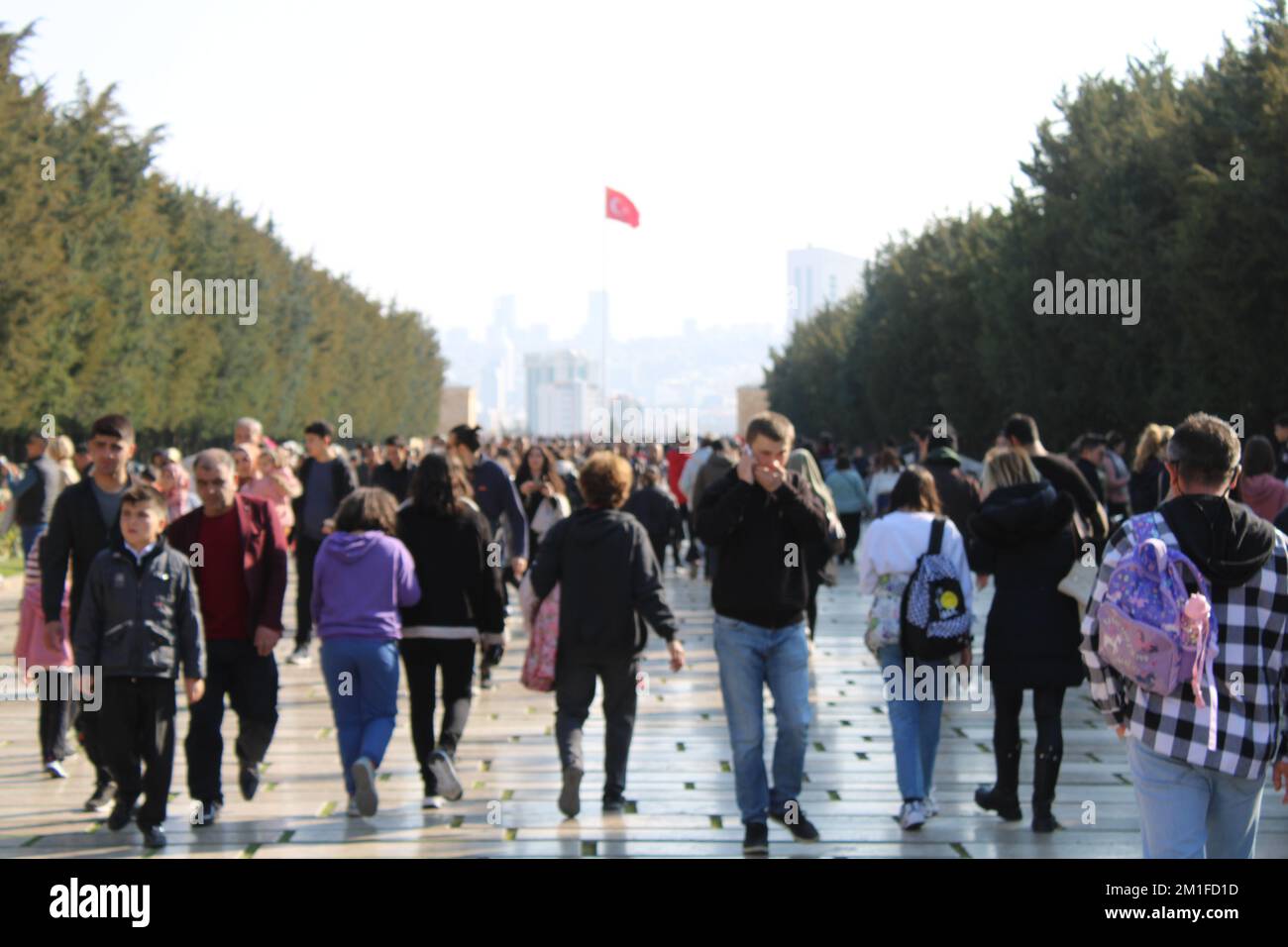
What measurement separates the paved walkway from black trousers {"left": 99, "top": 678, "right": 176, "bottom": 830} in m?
0.25

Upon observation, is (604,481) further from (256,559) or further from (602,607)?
(256,559)

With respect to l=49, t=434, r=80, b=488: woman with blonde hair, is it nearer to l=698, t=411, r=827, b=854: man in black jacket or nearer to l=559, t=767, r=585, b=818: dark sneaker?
l=559, t=767, r=585, b=818: dark sneaker

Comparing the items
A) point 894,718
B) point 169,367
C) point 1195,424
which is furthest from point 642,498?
point 169,367

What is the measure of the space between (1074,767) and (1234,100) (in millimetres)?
20417

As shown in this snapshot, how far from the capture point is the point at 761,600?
25.5 feet

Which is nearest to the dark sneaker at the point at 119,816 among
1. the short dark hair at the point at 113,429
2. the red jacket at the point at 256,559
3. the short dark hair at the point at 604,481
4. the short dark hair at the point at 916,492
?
the red jacket at the point at 256,559

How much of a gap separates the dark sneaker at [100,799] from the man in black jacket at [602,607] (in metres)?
2.19

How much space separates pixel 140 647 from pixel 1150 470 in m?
7.99

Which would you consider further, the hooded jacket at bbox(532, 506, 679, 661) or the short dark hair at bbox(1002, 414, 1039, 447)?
the short dark hair at bbox(1002, 414, 1039, 447)

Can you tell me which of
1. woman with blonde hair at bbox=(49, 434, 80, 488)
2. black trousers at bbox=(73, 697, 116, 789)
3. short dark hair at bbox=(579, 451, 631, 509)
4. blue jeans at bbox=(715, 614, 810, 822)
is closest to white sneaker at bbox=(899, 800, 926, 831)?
blue jeans at bbox=(715, 614, 810, 822)

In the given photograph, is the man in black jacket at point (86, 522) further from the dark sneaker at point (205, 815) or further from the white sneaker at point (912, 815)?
the white sneaker at point (912, 815)

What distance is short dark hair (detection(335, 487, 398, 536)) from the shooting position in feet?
28.8

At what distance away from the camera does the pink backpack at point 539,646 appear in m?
8.84

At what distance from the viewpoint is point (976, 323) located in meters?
51.1
